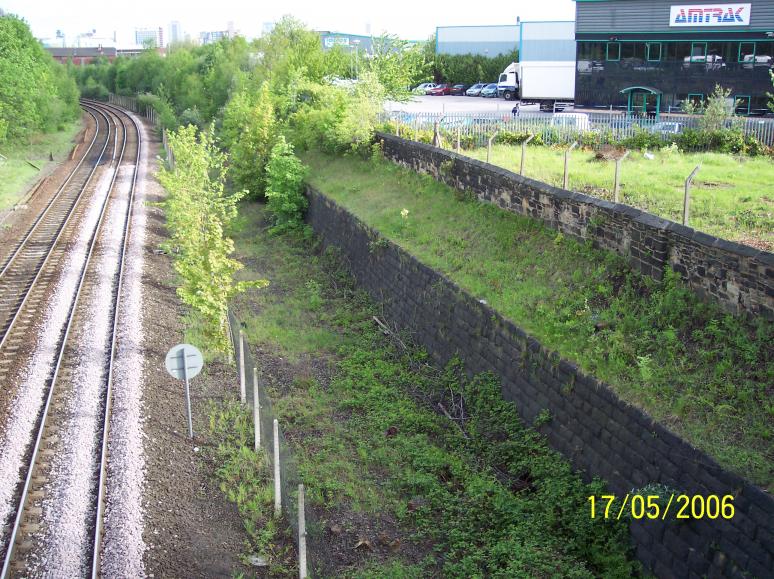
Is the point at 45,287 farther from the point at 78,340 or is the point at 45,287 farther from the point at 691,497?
the point at 691,497

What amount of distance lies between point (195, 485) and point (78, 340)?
6.67 m

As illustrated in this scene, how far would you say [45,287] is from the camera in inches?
815

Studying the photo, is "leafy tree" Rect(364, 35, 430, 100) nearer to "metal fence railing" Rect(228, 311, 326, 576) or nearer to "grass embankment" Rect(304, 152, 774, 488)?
"grass embankment" Rect(304, 152, 774, 488)

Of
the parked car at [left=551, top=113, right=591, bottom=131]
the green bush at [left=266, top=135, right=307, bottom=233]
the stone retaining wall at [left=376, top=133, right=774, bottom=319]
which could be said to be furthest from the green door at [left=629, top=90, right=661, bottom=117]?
the stone retaining wall at [left=376, top=133, right=774, bottom=319]

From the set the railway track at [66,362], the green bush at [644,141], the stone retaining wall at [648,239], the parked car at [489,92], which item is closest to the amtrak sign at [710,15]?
the green bush at [644,141]

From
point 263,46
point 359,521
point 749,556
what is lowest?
point 359,521

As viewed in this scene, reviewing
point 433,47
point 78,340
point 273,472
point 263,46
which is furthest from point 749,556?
point 433,47

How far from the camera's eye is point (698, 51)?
4325cm

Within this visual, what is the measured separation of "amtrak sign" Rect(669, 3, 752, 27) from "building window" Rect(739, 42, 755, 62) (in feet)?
3.46

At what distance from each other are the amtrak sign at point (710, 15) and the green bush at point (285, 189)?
82.6 ft

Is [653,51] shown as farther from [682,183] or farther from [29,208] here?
[29,208]
